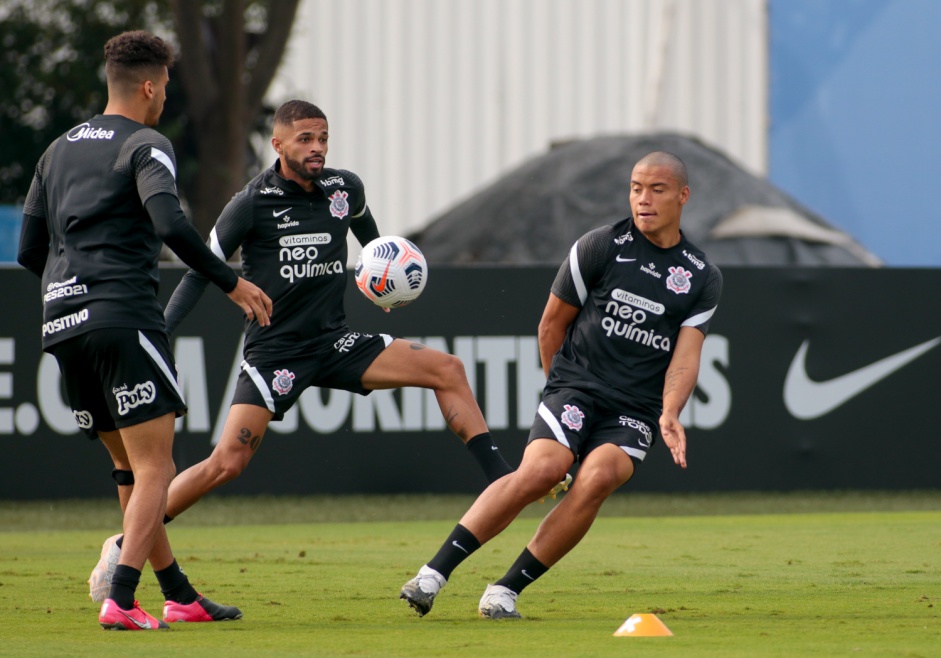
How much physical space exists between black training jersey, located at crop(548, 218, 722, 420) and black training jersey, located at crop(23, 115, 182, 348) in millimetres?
1815

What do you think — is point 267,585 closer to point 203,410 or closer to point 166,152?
point 166,152

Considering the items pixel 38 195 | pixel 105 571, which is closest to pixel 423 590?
pixel 105 571

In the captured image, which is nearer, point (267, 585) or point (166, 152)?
point (166, 152)

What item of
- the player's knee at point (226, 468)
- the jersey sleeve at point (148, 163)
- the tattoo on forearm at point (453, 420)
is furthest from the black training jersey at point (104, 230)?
the tattoo on forearm at point (453, 420)

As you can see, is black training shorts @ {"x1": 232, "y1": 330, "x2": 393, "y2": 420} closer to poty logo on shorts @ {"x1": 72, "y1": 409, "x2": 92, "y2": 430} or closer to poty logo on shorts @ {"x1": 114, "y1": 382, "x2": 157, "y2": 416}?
poty logo on shorts @ {"x1": 72, "y1": 409, "x2": 92, "y2": 430}

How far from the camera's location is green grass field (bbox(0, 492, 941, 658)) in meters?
5.58

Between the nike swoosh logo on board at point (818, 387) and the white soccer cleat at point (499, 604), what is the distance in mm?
7283

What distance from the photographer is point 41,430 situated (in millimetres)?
12281

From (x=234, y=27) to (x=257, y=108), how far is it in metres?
1.27

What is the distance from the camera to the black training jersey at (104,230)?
5848 mm

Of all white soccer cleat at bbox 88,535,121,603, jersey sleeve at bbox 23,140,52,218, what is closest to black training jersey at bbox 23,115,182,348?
jersey sleeve at bbox 23,140,52,218

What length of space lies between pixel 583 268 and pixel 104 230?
2.06 meters

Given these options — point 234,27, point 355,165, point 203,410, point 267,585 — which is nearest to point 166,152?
point 267,585

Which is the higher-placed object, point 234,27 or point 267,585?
point 234,27
